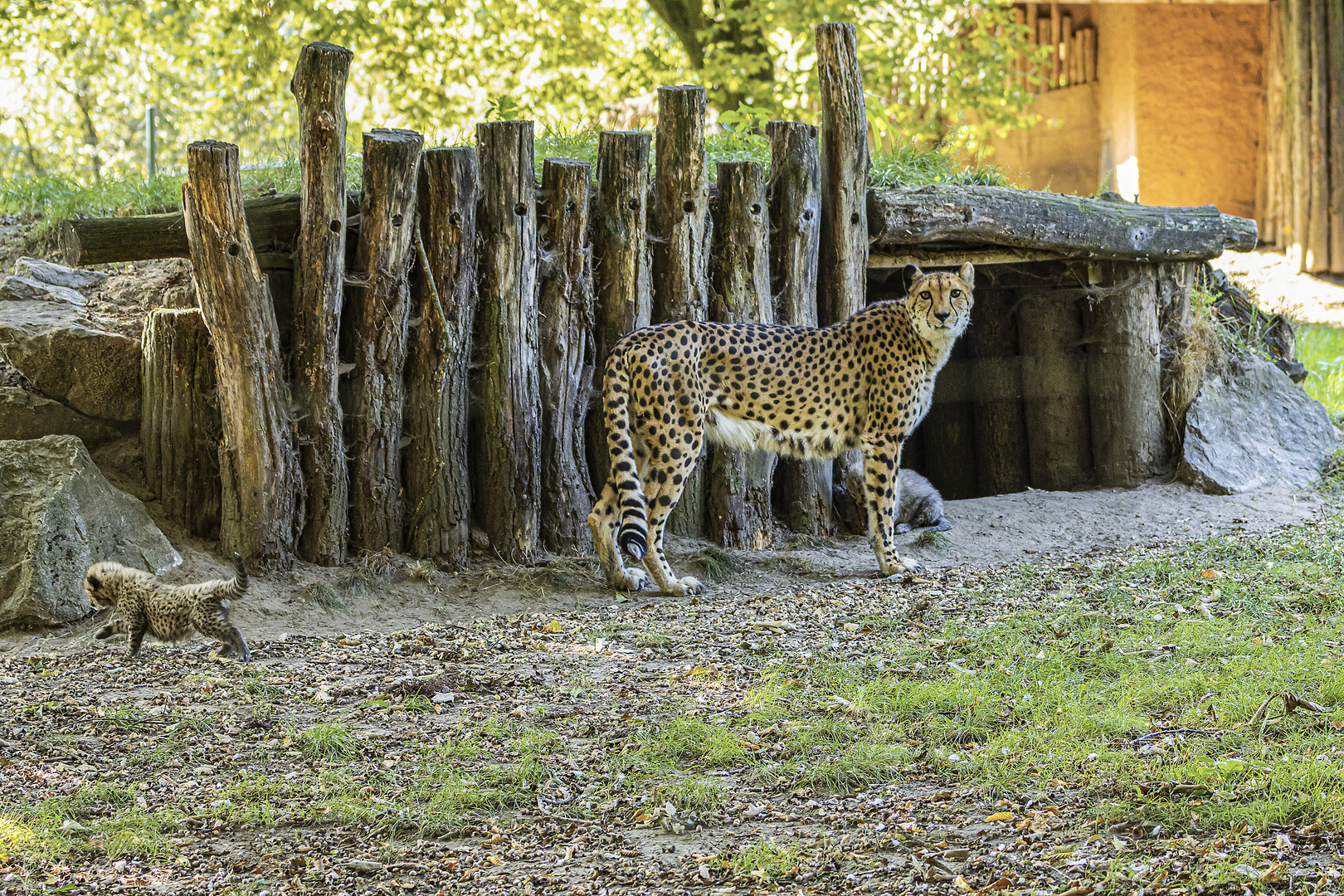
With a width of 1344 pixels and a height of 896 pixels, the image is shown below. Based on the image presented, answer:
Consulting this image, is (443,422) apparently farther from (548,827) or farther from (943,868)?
(943,868)

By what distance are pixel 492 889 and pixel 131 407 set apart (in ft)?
14.9

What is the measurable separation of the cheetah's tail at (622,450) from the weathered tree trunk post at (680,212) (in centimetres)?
62

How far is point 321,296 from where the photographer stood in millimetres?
6301

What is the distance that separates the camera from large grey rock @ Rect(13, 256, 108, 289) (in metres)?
7.59

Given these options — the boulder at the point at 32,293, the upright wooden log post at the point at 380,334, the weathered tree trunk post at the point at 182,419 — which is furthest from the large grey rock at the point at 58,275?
the upright wooden log post at the point at 380,334

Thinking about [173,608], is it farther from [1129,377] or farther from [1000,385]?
[1129,377]

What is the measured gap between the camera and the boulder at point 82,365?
265 inches

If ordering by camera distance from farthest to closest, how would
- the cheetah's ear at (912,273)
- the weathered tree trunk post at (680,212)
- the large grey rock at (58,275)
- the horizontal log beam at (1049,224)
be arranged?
the horizontal log beam at (1049,224), the large grey rock at (58,275), the cheetah's ear at (912,273), the weathered tree trunk post at (680,212)

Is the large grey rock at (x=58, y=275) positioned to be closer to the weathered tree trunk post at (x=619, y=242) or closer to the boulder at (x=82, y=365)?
the boulder at (x=82, y=365)

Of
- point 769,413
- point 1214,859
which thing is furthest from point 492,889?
point 769,413

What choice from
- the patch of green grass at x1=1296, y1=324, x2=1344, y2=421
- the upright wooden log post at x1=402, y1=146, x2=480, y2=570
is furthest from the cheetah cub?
the patch of green grass at x1=1296, y1=324, x2=1344, y2=421

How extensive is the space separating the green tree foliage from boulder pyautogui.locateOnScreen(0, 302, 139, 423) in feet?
25.7

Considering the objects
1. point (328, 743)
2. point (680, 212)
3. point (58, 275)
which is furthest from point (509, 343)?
point (58, 275)

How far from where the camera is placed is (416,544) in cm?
666
